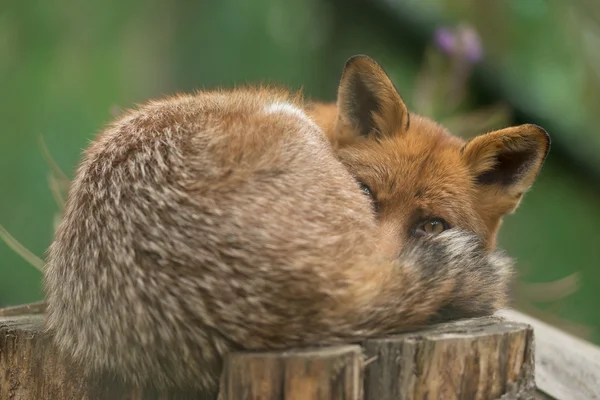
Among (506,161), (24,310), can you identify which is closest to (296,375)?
(24,310)

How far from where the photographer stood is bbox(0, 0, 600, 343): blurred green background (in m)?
4.71

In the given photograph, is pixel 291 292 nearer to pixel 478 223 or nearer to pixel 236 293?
pixel 236 293

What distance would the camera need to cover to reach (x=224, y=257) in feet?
4.73

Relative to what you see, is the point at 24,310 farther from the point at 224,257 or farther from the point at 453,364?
the point at 453,364

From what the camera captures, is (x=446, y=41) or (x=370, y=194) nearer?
(x=370, y=194)

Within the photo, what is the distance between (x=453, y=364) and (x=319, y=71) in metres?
5.50

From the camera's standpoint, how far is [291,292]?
1.42m

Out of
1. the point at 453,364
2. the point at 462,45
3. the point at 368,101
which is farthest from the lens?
the point at 462,45

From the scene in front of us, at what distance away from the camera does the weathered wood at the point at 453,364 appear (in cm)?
146

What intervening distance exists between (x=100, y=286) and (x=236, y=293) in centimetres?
37

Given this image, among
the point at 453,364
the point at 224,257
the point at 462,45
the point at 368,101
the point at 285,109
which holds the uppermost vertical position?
the point at 462,45

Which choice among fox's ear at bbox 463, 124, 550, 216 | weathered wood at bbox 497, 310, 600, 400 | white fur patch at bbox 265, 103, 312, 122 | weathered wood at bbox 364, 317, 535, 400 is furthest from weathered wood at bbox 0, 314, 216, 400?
fox's ear at bbox 463, 124, 550, 216

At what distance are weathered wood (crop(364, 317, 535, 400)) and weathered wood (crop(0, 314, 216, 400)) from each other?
76cm

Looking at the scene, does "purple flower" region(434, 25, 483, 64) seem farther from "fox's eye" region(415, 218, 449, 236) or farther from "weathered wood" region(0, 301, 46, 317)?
"weathered wood" region(0, 301, 46, 317)
